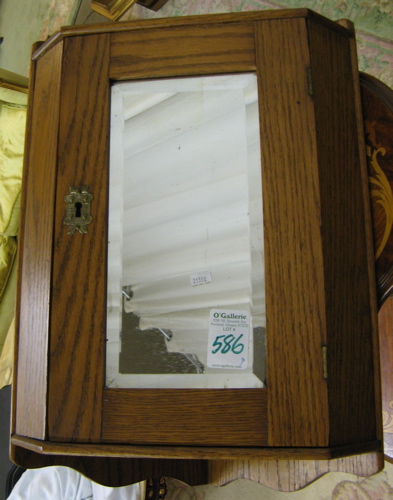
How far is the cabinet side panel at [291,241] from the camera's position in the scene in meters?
0.60

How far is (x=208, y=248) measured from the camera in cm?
66

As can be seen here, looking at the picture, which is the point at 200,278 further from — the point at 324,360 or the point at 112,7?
the point at 112,7

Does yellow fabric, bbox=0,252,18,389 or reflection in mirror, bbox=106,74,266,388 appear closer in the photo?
reflection in mirror, bbox=106,74,266,388

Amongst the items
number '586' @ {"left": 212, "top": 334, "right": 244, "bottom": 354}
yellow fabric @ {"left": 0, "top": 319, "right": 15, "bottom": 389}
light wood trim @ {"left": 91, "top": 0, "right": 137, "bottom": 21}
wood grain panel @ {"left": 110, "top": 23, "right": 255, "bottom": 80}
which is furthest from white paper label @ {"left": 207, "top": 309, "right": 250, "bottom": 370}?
light wood trim @ {"left": 91, "top": 0, "right": 137, "bottom": 21}

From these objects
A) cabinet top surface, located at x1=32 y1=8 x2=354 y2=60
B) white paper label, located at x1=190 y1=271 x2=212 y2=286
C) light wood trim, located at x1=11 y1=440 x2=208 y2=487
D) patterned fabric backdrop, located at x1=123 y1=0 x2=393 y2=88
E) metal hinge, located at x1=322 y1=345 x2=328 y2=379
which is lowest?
light wood trim, located at x1=11 y1=440 x2=208 y2=487

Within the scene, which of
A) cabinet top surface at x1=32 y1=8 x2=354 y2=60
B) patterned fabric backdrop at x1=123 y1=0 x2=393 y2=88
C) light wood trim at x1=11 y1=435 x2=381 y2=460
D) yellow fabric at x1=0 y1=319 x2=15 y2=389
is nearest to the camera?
light wood trim at x1=11 y1=435 x2=381 y2=460

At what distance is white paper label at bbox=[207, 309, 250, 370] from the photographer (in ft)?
2.06

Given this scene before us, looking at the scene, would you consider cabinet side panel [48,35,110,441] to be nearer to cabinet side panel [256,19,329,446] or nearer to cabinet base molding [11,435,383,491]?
cabinet base molding [11,435,383,491]

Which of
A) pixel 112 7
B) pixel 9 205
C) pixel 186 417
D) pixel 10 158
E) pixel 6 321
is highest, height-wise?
pixel 112 7

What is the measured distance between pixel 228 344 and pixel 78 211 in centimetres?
25

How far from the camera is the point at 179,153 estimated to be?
691mm

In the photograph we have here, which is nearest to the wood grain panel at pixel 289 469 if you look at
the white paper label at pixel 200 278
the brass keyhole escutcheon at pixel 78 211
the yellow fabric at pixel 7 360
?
the white paper label at pixel 200 278

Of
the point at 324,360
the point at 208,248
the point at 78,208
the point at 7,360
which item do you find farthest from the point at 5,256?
the point at 324,360

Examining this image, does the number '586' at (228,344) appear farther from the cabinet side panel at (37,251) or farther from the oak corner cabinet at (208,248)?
the cabinet side panel at (37,251)
